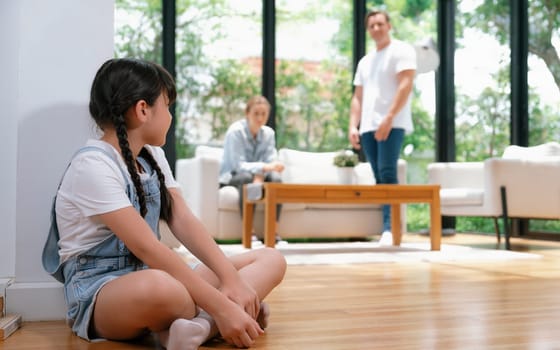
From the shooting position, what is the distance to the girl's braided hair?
1.39m

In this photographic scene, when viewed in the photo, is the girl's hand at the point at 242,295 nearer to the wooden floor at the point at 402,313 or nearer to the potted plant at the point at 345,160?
the wooden floor at the point at 402,313

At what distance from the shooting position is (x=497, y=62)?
6176 millimetres

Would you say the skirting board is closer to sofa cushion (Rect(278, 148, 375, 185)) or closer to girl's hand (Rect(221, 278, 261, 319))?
girl's hand (Rect(221, 278, 261, 319))

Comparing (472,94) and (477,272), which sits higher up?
(472,94)

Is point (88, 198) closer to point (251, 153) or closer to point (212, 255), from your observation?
point (212, 255)

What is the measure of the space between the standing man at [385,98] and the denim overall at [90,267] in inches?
117

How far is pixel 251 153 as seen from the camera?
4.64 metres

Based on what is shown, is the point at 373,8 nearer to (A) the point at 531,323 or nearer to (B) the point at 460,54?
(B) the point at 460,54

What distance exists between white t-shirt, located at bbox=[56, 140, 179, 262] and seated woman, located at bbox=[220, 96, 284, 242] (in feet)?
10.0

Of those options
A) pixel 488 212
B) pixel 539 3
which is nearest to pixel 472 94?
pixel 539 3

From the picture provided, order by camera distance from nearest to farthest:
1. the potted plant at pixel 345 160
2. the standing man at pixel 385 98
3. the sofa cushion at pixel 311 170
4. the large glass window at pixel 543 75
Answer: the standing man at pixel 385 98 → the potted plant at pixel 345 160 → the sofa cushion at pixel 311 170 → the large glass window at pixel 543 75

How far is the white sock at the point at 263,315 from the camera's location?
1514mm

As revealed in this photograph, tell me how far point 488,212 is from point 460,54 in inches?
95.2

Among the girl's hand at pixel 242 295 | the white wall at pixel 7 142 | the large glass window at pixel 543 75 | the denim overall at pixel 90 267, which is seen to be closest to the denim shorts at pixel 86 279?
the denim overall at pixel 90 267
